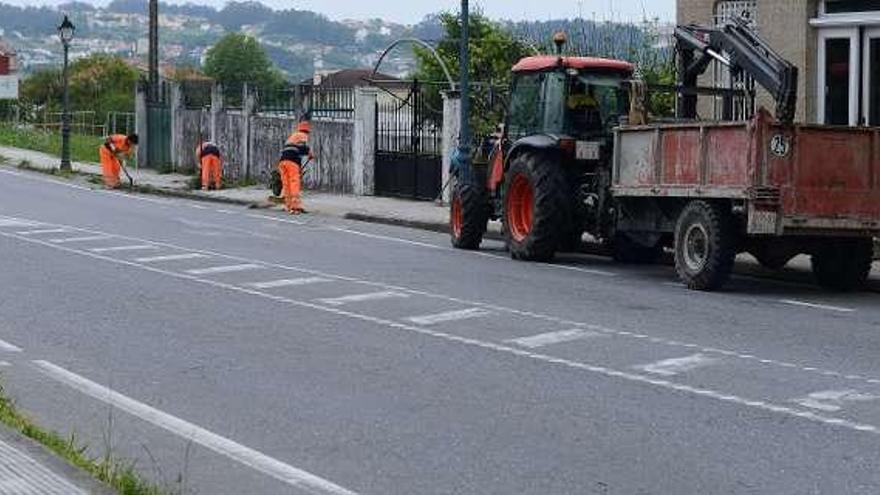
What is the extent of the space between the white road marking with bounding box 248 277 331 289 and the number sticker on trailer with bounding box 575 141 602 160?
369 cm

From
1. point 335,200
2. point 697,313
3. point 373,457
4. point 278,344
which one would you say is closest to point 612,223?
point 697,313

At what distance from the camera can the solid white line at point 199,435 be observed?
313 inches

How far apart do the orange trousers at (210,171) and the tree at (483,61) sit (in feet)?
19.8

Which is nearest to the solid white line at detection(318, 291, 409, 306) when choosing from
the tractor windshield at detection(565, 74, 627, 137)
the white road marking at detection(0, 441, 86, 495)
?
the tractor windshield at detection(565, 74, 627, 137)

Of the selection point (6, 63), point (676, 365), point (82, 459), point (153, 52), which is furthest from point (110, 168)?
point (6, 63)

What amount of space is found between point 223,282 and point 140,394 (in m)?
6.66

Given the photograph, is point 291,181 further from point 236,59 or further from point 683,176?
point 236,59

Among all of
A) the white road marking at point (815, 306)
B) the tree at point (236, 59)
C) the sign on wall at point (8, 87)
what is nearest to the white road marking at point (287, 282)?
the white road marking at point (815, 306)

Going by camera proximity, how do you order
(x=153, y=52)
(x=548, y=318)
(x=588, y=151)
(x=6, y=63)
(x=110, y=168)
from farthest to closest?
(x=6, y=63) → (x=153, y=52) → (x=110, y=168) → (x=588, y=151) → (x=548, y=318)

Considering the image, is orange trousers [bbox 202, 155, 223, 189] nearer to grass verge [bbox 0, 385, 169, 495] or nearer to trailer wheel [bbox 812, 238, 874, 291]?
trailer wheel [bbox 812, 238, 874, 291]

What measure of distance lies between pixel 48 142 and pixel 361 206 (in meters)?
38.6

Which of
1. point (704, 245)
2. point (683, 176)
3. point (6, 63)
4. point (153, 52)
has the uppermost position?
point (6, 63)

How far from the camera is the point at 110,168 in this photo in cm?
3894

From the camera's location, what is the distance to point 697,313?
47.5 ft
